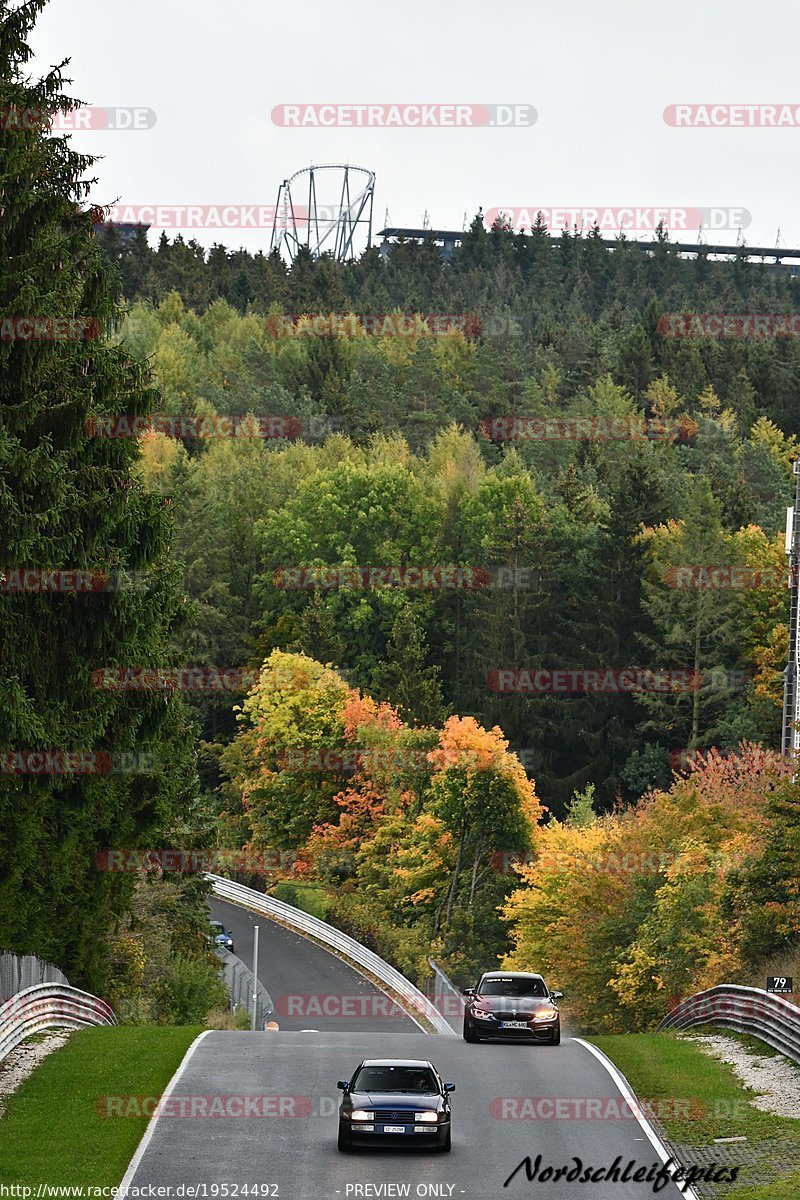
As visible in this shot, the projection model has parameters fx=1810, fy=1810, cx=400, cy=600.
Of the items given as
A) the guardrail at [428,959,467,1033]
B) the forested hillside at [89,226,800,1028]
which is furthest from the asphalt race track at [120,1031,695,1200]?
the guardrail at [428,959,467,1033]

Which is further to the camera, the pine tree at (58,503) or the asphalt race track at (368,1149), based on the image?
the pine tree at (58,503)

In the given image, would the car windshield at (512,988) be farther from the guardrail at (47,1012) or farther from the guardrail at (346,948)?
the guardrail at (346,948)

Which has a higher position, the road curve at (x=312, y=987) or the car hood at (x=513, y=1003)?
the car hood at (x=513, y=1003)

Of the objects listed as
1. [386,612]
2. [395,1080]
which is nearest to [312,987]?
[386,612]

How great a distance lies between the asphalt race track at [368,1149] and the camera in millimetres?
20922

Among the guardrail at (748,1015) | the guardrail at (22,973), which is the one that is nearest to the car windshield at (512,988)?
the guardrail at (748,1015)

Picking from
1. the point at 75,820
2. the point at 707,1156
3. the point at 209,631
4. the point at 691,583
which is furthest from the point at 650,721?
the point at 707,1156

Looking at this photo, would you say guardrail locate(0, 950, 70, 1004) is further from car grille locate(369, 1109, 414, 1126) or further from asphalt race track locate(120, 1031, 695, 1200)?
car grille locate(369, 1109, 414, 1126)

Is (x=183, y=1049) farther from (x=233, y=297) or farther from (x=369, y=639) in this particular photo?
(x=233, y=297)

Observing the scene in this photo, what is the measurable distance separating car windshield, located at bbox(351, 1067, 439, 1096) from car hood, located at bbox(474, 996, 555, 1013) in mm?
10637

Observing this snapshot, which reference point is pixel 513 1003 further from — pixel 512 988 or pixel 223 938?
pixel 223 938

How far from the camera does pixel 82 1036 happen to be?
32.3m

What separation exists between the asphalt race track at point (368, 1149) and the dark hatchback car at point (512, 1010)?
1630 mm

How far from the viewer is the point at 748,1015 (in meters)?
34.2
